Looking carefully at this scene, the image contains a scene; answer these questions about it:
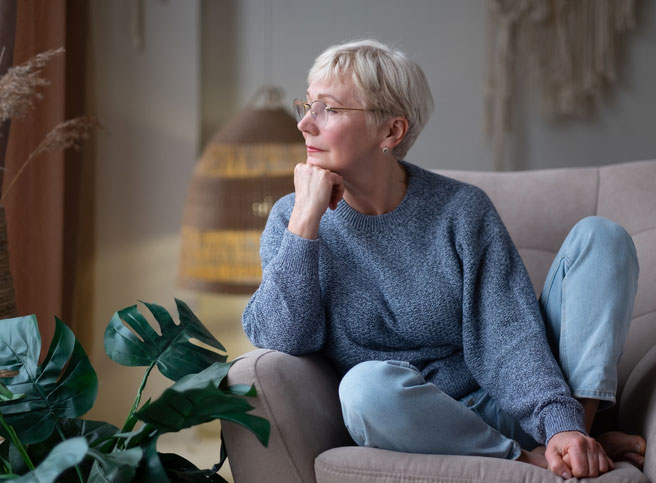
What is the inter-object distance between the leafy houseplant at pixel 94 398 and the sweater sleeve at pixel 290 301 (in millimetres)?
115

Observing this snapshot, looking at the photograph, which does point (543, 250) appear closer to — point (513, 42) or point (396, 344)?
point (396, 344)

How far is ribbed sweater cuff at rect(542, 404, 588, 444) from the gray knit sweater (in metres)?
0.07

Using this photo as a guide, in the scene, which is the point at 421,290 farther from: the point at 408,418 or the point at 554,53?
the point at 554,53

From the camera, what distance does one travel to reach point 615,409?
151cm

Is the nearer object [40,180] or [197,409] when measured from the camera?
[197,409]

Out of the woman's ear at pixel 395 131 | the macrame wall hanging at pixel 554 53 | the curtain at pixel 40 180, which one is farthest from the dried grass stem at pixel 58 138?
the macrame wall hanging at pixel 554 53

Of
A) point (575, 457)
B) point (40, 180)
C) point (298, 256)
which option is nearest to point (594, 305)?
point (575, 457)

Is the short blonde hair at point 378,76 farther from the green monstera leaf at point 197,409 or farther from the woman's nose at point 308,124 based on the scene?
the green monstera leaf at point 197,409

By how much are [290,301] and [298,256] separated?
8cm

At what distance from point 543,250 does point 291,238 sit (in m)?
0.69

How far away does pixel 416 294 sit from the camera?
4.79 ft

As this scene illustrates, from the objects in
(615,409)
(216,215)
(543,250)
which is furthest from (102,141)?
(615,409)

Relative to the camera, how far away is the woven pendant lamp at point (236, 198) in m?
2.18

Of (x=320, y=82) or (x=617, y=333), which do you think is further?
(x=320, y=82)
